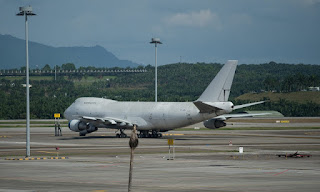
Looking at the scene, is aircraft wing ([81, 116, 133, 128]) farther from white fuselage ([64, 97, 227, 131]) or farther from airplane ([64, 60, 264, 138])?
white fuselage ([64, 97, 227, 131])

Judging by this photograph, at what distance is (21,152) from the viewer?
61.6 metres

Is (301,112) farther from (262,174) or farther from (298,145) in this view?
(262,174)

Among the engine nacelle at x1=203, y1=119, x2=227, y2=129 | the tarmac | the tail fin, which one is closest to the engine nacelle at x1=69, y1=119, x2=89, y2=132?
the engine nacelle at x1=203, y1=119, x2=227, y2=129

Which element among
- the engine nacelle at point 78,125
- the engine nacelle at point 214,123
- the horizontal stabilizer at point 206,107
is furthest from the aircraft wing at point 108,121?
the horizontal stabilizer at point 206,107

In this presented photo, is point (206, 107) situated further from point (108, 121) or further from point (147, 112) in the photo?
point (108, 121)

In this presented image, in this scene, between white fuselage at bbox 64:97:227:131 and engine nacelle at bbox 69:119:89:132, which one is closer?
white fuselage at bbox 64:97:227:131

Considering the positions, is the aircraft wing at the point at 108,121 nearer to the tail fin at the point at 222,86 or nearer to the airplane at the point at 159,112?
the airplane at the point at 159,112

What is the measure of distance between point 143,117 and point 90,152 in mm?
26905

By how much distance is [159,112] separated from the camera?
86.1 m

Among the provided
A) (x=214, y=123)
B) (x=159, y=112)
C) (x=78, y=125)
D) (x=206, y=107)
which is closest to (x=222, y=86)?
(x=206, y=107)

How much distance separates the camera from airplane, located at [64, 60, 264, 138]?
77.9 meters

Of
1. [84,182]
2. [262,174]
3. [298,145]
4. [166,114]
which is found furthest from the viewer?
[166,114]

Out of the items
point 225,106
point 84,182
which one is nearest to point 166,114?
point 225,106

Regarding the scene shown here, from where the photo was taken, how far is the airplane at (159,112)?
77.9 m
